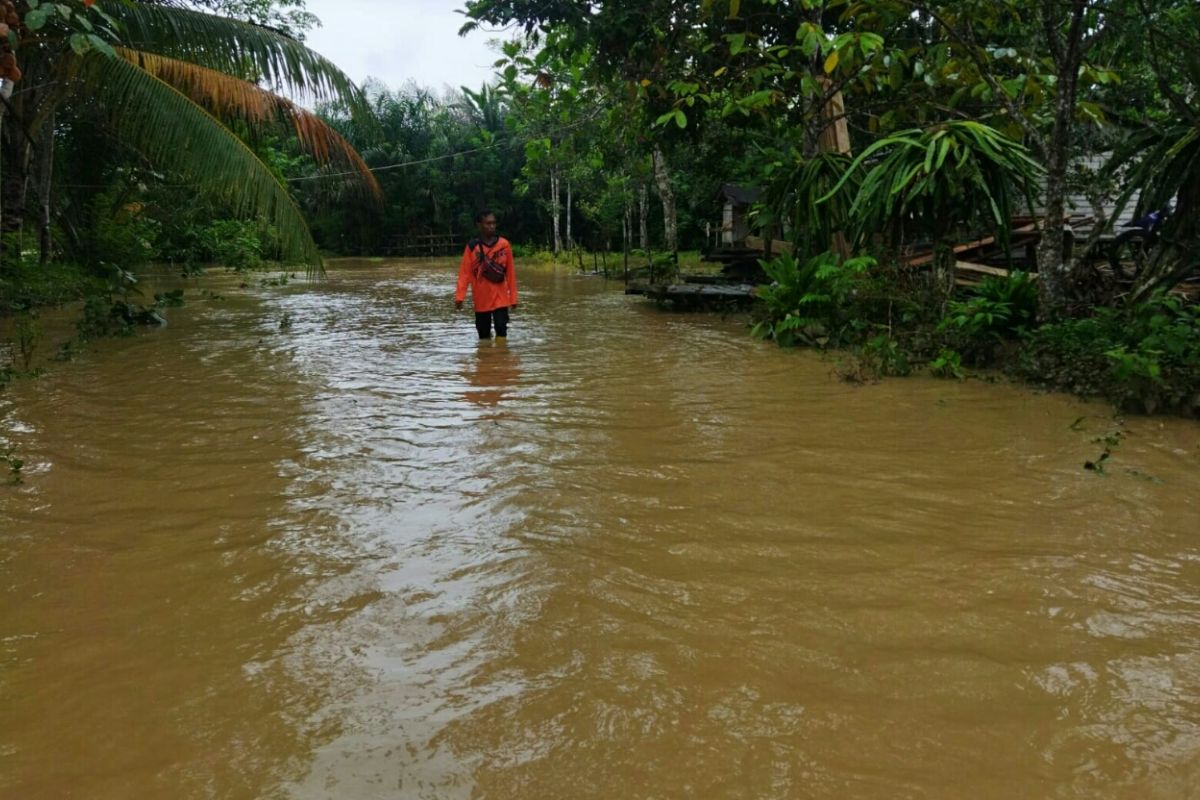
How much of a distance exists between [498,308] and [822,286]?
3544 mm

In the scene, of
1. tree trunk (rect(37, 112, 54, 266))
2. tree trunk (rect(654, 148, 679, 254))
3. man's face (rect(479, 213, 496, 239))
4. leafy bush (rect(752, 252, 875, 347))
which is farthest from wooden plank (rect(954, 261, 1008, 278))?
tree trunk (rect(37, 112, 54, 266))

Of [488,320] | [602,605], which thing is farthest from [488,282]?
[602,605]

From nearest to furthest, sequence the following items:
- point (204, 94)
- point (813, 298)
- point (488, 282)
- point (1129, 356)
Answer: point (1129, 356) → point (813, 298) → point (488, 282) → point (204, 94)

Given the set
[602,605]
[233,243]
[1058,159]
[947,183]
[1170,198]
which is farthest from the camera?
[233,243]

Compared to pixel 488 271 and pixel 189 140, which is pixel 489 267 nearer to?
pixel 488 271

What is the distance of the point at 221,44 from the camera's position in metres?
11.0

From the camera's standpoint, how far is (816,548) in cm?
341

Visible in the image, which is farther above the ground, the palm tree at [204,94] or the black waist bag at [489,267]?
the palm tree at [204,94]

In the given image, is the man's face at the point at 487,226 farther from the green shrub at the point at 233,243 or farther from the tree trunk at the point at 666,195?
the green shrub at the point at 233,243

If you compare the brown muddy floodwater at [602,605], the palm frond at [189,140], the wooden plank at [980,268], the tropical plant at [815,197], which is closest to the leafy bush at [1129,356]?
the brown muddy floodwater at [602,605]

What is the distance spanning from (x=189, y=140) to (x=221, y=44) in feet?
5.90

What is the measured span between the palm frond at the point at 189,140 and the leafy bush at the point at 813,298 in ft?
19.1

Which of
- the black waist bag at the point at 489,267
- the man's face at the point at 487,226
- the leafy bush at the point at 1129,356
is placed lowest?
the leafy bush at the point at 1129,356

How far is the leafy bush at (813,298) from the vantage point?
894 cm
